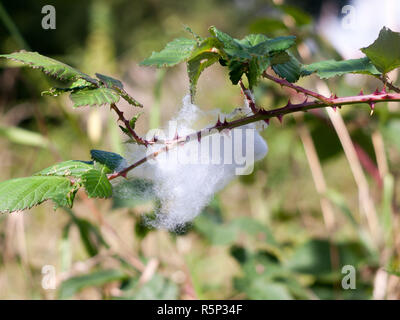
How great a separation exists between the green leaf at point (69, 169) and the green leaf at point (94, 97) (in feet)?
0.20

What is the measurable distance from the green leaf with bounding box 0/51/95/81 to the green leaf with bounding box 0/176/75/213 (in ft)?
0.24

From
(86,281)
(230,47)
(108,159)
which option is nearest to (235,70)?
(230,47)

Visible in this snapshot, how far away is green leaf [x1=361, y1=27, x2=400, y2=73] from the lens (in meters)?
0.31

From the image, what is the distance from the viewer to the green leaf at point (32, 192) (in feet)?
0.93

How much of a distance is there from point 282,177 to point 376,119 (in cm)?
36

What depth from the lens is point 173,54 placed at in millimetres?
315

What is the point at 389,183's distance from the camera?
0.81 meters

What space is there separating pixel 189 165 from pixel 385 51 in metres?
0.20

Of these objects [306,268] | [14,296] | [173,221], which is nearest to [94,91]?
[173,221]

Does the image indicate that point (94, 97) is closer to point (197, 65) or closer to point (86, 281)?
point (197, 65)

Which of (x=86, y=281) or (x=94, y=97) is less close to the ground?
(x=94, y=97)

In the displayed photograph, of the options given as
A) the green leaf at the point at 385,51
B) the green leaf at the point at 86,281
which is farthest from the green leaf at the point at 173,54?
the green leaf at the point at 86,281

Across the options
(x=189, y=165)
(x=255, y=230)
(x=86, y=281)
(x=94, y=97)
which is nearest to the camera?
(x=94, y=97)

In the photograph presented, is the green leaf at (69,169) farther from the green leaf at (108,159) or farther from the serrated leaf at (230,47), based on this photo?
the serrated leaf at (230,47)
